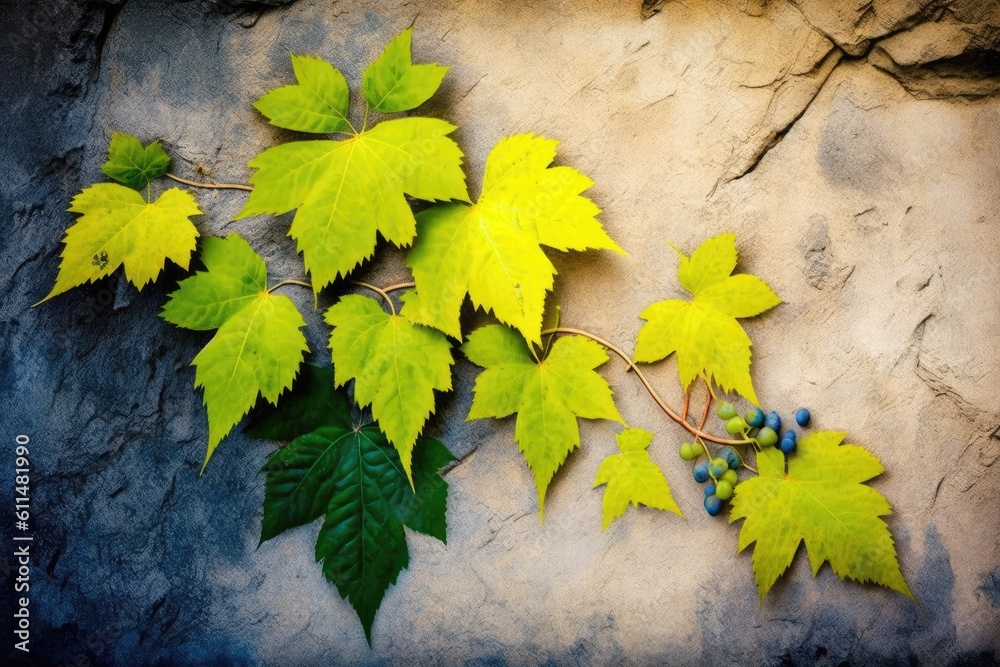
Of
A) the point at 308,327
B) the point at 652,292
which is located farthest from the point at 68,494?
the point at 652,292

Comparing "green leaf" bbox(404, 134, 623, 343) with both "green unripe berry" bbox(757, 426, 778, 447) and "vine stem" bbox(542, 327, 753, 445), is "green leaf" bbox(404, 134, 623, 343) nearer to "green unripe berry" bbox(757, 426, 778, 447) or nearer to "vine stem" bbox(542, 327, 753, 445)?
"vine stem" bbox(542, 327, 753, 445)

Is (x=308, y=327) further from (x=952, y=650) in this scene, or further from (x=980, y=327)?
(x=952, y=650)

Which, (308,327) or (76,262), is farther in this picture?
(308,327)

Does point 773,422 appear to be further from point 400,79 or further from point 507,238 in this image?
point 400,79

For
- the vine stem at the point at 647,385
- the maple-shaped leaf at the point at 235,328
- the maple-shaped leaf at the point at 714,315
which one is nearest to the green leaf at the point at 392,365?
the maple-shaped leaf at the point at 235,328

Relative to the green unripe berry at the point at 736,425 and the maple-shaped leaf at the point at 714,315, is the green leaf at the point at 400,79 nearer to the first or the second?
Result: the maple-shaped leaf at the point at 714,315
